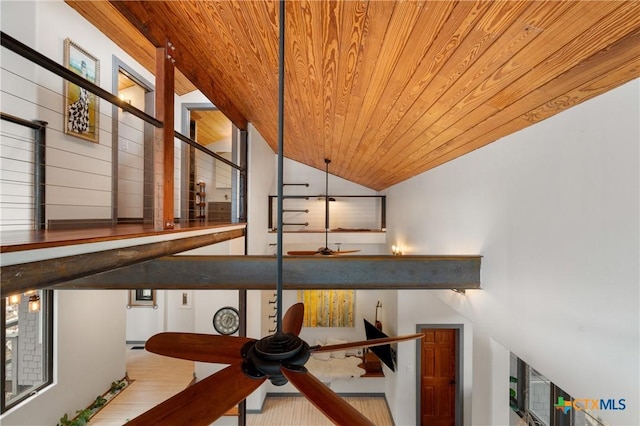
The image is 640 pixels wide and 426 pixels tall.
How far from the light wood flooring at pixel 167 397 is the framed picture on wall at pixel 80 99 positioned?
3.91 m

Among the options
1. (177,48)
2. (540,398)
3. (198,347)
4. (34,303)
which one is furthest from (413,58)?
(540,398)

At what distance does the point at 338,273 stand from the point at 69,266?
5.71 ft

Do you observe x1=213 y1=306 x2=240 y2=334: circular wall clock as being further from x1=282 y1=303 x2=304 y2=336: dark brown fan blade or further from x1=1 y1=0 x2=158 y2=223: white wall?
x1=282 y1=303 x2=304 y2=336: dark brown fan blade

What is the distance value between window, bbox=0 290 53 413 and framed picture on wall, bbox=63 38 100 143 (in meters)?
2.03

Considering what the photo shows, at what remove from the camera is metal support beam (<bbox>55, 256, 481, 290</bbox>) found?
95.3 inches

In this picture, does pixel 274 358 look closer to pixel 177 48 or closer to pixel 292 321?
pixel 292 321

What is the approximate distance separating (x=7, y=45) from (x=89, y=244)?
89 cm

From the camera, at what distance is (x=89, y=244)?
146 cm

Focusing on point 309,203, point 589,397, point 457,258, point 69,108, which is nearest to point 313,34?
point 457,258

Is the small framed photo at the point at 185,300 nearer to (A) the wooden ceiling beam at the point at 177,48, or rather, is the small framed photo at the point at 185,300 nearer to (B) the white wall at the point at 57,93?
(B) the white wall at the point at 57,93

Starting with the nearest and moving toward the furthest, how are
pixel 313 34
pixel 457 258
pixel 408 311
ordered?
pixel 313 34 → pixel 457 258 → pixel 408 311

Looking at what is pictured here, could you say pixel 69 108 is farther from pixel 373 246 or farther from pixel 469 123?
pixel 373 246

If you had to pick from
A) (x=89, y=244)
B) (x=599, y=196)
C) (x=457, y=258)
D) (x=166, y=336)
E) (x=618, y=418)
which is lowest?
(x=618, y=418)

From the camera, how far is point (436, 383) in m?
4.95
